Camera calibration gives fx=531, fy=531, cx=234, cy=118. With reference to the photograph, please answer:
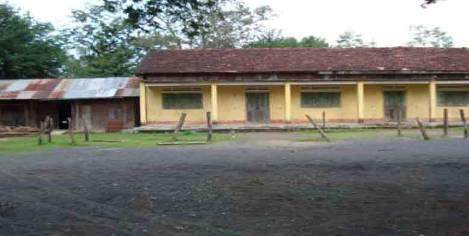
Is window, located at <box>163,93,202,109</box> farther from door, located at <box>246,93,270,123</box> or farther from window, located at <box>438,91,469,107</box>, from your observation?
window, located at <box>438,91,469,107</box>

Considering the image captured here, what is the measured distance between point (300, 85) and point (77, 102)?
39.0 feet

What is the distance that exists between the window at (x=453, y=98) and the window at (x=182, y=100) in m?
13.0

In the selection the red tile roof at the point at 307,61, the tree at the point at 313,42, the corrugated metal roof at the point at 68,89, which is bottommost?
the corrugated metal roof at the point at 68,89

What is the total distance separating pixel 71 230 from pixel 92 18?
3524 cm

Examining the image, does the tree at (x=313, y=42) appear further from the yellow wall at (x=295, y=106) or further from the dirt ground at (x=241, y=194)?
the dirt ground at (x=241, y=194)

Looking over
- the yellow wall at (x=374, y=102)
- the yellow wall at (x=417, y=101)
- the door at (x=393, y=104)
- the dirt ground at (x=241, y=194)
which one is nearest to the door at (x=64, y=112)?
the yellow wall at (x=374, y=102)

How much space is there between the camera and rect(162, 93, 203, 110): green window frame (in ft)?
90.9

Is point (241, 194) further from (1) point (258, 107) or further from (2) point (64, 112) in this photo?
(2) point (64, 112)

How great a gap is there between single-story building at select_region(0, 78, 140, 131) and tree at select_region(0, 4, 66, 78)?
4.01 m

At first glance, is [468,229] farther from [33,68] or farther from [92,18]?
[92,18]

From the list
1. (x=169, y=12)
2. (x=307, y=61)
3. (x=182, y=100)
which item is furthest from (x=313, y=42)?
(x=169, y=12)

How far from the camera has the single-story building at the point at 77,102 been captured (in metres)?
27.7

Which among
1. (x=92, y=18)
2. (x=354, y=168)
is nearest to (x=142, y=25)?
(x=354, y=168)

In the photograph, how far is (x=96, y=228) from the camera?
5762 mm
